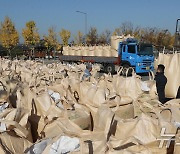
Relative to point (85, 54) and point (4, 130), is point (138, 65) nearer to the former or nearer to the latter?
point (85, 54)

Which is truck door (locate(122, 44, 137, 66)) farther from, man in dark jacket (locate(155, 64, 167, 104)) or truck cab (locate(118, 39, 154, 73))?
man in dark jacket (locate(155, 64, 167, 104))

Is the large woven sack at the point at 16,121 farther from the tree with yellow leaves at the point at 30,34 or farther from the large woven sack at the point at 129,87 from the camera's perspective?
the tree with yellow leaves at the point at 30,34

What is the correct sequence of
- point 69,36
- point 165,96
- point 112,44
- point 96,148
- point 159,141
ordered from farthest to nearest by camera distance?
1. point 69,36
2. point 112,44
3. point 165,96
4. point 159,141
5. point 96,148

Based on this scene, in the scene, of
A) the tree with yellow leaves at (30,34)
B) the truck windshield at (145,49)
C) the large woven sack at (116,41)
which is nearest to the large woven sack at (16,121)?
the truck windshield at (145,49)

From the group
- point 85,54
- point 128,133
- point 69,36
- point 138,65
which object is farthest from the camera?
point 69,36

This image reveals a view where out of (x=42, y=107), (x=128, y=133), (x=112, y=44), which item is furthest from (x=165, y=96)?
(x=112, y=44)

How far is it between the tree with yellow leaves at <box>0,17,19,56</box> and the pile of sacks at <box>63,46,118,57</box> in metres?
14.3

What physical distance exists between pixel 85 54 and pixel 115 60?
16.2 ft

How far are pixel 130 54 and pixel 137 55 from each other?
0.54 metres

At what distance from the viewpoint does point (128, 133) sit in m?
2.26

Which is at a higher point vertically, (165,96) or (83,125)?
(83,125)

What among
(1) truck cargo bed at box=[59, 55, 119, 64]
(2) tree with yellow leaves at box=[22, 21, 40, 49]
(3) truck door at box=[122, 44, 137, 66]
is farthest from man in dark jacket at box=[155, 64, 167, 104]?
(2) tree with yellow leaves at box=[22, 21, 40, 49]

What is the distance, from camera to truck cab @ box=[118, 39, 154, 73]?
61.6 feet

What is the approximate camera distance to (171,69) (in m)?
6.05
